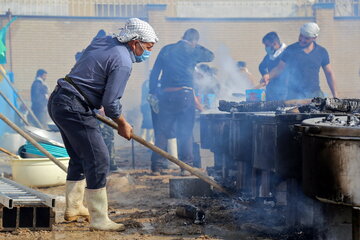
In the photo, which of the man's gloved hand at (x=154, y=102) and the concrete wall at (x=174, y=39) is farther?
the concrete wall at (x=174, y=39)

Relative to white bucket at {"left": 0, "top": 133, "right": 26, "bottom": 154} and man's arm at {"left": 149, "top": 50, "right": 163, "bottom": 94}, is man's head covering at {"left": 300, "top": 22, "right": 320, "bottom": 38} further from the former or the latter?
white bucket at {"left": 0, "top": 133, "right": 26, "bottom": 154}

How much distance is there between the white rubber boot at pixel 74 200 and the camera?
580cm

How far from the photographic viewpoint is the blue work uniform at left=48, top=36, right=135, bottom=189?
5199 millimetres

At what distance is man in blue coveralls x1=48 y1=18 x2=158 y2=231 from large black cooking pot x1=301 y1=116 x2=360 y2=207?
174 cm

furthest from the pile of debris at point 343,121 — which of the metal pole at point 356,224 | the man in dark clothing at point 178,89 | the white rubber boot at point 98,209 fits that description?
the man in dark clothing at point 178,89

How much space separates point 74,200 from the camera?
5832 mm

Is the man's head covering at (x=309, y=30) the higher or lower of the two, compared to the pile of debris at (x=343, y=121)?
higher

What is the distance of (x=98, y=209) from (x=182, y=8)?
18957mm

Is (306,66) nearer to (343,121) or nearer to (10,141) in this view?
(343,121)

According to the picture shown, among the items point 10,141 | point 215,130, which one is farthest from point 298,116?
point 10,141

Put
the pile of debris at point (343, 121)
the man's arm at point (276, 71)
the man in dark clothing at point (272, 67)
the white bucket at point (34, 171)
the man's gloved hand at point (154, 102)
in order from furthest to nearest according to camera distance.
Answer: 1. the man's gloved hand at point (154, 102)
2. the man in dark clothing at point (272, 67)
3. the man's arm at point (276, 71)
4. the white bucket at point (34, 171)
5. the pile of debris at point (343, 121)

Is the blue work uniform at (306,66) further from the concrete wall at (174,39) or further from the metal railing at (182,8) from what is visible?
the metal railing at (182,8)

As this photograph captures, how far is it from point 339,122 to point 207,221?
1.98 m

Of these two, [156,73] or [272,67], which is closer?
[156,73]
